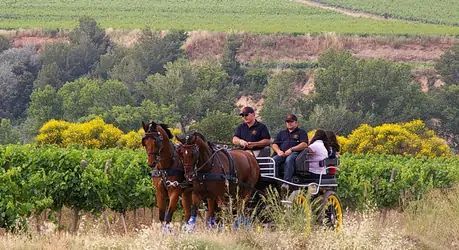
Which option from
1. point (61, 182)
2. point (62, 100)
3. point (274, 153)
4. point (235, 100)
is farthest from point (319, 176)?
point (235, 100)

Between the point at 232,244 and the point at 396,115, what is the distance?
260 feet

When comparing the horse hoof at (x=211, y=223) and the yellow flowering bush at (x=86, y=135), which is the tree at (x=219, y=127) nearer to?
the yellow flowering bush at (x=86, y=135)

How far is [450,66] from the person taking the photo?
104 metres

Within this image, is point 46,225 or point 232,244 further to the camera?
point 46,225

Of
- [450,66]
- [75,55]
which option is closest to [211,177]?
[450,66]

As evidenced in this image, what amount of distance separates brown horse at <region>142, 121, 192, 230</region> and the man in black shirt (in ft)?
4.59

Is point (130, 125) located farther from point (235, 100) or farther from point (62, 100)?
point (235, 100)

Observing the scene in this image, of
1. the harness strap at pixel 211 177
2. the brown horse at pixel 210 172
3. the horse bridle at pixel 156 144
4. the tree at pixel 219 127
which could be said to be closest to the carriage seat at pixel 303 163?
the brown horse at pixel 210 172

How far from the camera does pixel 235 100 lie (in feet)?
326

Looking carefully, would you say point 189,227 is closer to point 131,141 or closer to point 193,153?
point 193,153

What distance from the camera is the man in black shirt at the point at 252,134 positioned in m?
18.4

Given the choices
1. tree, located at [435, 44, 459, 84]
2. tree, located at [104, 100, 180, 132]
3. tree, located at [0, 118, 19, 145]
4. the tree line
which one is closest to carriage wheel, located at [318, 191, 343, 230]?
tree, located at [0, 118, 19, 145]

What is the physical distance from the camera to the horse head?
17.2 meters

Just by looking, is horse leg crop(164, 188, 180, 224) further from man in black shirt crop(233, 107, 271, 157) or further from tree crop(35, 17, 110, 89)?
tree crop(35, 17, 110, 89)
